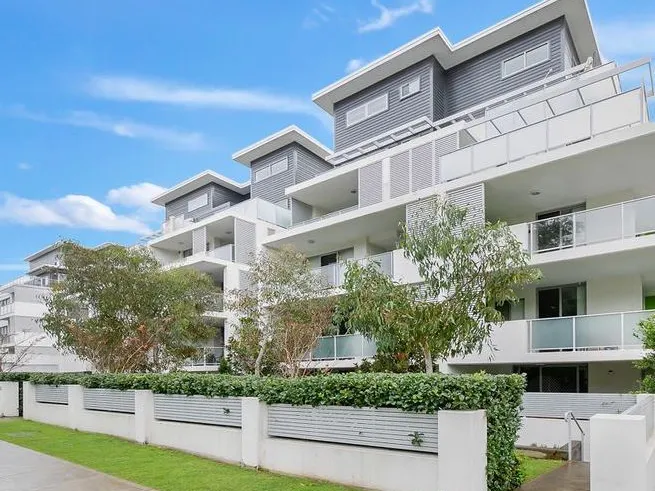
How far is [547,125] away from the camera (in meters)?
16.4

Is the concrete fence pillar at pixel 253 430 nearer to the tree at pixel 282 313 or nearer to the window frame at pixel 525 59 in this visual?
the tree at pixel 282 313

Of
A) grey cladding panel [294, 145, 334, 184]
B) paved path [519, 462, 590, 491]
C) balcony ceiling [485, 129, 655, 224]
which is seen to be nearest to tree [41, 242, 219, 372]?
grey cladding panel [294, 145, 334, 184]

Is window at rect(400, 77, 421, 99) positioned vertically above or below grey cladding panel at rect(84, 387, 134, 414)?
above

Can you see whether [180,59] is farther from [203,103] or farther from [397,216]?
[397,216]

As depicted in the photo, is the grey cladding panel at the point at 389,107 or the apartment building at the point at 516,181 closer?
the apartment building at the point at 516,181

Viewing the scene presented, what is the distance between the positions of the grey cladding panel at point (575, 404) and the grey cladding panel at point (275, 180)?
1693 cm

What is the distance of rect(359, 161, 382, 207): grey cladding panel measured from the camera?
2098cm

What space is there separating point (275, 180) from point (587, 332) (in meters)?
18.0

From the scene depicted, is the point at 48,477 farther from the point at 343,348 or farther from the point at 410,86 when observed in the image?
the point at 410,86

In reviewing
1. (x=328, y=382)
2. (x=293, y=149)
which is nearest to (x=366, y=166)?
(x=293, y=149)

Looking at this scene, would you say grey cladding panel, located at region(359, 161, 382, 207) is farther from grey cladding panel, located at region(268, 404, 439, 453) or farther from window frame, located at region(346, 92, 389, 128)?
grey cladding panel, located at region(268, 404, 439, 453)

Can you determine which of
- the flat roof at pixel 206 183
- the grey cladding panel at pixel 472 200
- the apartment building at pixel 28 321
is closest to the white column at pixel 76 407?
the grey cladding panel at pixel 472 200

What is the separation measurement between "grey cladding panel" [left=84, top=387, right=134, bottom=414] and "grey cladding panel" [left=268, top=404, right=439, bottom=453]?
A: 5.73m

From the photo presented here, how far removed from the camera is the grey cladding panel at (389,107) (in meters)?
22.3
